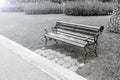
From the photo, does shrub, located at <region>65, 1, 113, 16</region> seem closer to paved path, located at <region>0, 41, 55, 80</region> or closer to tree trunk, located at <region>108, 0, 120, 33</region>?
tree trunk, located at <region>108, 0, 120, 33</region>

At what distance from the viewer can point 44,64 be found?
15.4 feet

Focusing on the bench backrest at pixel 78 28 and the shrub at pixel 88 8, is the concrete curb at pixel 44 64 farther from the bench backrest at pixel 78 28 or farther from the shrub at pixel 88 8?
the shrub at pixel 88 8

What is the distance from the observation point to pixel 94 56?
4801 mm

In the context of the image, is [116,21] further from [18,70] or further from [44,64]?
[18,70]

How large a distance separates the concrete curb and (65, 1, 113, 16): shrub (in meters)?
7.61

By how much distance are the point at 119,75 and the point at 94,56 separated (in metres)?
1.25

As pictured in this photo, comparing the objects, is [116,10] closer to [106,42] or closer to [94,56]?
[106,42]

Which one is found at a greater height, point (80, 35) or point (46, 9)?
point (46, 9)

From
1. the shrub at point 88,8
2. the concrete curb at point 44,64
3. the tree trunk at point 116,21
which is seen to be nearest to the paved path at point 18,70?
the concrete curb at point 44,64

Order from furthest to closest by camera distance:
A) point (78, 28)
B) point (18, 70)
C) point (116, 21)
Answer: point (116, 21) < point (78, 28) < point (18, 70)

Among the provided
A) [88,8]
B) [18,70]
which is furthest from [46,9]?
[18,70]

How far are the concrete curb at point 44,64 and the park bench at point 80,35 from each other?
0.84 meters

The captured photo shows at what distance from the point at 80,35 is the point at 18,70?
214 centimetres

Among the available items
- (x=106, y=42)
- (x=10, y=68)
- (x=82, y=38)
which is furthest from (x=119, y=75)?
(x=10, y=68)
